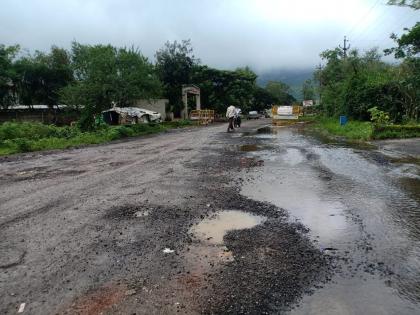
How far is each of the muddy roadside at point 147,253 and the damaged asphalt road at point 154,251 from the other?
0.01m

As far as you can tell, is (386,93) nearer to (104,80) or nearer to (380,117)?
(380,117)

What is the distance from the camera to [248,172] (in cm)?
1077

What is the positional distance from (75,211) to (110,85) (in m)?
20.8

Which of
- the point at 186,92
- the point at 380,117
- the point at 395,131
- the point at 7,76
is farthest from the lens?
the point at 186,92

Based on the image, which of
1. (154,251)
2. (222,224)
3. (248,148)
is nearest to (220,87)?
(248,148)

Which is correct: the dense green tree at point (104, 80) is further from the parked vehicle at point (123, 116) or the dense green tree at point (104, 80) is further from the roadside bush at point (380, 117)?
the roadside bush at point (380, 117)

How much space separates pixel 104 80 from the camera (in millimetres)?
26828

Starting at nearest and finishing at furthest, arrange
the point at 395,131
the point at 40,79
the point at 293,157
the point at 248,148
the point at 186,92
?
1. the point at 293,157
2. the point at 248,148
3. the point at 395,131
4. the point at 40,79
5. the point at 186,92

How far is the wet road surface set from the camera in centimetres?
388

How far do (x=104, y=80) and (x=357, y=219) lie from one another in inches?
901

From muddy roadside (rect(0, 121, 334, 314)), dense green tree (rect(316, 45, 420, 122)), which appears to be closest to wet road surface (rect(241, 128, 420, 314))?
muddy roadside (rect(0, 121, 334, 314))

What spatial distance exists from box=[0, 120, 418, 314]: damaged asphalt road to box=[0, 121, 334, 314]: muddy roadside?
12 mm

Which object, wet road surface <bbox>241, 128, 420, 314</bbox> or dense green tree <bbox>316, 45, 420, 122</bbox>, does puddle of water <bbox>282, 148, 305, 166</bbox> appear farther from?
dense green tree <bbox>316, 45, 420, 122</bbox>

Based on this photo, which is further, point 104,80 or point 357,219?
point 104,80
